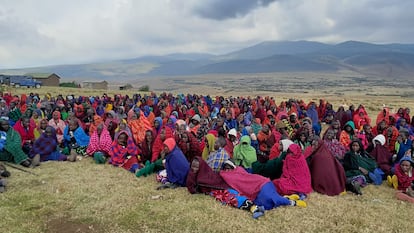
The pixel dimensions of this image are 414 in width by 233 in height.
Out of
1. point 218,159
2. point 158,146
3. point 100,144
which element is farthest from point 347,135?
point 100,144

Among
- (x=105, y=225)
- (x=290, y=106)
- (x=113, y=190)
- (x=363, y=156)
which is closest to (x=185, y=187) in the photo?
(x=113, y=190)

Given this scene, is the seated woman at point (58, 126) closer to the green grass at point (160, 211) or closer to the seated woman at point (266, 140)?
the green grass at point (160, 211)

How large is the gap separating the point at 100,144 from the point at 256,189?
505 centimetres

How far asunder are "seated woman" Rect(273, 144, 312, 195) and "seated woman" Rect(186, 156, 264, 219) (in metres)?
0.82

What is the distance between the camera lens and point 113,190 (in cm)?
743

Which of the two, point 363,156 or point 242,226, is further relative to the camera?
point 363,156

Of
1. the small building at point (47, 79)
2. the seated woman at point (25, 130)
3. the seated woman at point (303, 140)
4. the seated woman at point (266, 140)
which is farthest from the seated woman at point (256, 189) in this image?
the small building at point (47, 79)

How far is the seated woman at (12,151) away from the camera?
898cm

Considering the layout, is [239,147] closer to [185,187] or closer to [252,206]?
[185,187]

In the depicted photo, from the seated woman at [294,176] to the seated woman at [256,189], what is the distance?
293 mm

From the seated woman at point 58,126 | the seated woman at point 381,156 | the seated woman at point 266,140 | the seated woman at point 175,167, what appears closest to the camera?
the seated woman at point 175,167

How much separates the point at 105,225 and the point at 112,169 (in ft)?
10.3

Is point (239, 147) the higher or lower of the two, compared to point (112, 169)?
higher

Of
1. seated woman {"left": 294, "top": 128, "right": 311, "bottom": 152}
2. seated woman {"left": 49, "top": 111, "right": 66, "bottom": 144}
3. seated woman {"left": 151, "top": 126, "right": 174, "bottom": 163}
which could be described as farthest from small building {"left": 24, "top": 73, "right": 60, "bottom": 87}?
seated woman {"left": 294, "top": 128, "right": 311, "bottom": 152}
